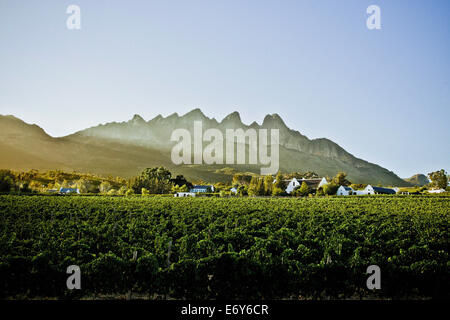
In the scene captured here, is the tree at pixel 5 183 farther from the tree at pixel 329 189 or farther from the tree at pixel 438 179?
the tree at pixel 438 179

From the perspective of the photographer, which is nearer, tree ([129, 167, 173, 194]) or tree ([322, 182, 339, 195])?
tree ([322, 182, 339, 195])

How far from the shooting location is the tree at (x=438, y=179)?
373ft

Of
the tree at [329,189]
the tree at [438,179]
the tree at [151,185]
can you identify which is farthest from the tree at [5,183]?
the tree at [438,179]

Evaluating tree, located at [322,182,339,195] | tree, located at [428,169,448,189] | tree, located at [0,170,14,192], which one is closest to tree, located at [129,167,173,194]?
tree, located at [0,170,14,192]

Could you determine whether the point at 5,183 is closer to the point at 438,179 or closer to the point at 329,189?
the point at 329,189

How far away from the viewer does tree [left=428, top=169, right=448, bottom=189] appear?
114 m

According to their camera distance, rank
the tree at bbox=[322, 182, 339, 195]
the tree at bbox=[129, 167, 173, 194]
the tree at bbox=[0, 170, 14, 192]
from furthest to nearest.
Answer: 1. the tree at bbox=[129, 167, 173, 194]
2. the tree at bbox=[322, 182, 339, 195]
3. the tree at bbox=[0, 170, 14, 192]

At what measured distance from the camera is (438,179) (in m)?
116

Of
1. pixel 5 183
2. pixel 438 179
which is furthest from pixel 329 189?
pixel 5 183

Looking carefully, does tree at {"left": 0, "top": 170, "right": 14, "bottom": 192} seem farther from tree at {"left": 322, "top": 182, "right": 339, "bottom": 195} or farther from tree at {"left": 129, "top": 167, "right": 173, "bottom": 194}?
tree at {"left": 322, "top": 182, "right": 339, "bottom": 195}

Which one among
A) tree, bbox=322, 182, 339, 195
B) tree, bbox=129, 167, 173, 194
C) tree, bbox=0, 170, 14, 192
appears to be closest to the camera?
tree, bbox=0, 170, 14, 192
